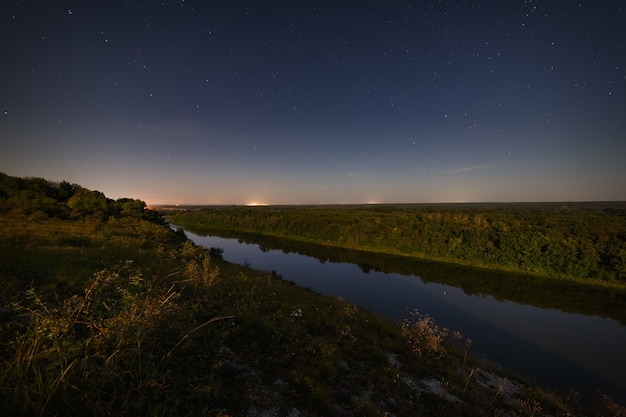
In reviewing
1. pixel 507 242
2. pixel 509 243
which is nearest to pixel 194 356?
pixel 509 243

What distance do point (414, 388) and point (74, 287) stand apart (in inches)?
388

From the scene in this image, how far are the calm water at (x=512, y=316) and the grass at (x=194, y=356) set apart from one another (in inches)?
184

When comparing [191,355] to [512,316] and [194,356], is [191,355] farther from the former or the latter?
[512,316]

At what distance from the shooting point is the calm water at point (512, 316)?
15398 mm

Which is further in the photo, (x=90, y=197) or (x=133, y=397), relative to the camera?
(x=90, y=197)

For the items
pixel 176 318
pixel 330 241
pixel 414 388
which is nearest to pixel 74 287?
pixel 176 318

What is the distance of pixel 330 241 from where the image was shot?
61.3 m

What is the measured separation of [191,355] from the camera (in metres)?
4.79

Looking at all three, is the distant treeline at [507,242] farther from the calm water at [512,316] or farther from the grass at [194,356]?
the grass at [194,356]

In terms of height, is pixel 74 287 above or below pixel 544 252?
above

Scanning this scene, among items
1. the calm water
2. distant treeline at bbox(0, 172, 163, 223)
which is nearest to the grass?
the calm water

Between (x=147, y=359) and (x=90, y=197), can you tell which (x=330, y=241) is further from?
(x=147, y=359)

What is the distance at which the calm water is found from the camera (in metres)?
15.4

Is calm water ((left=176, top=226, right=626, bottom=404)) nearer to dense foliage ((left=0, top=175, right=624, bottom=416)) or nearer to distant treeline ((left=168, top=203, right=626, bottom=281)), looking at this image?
distant treeline ((left=168, top=203, right=626, bottom=281))
